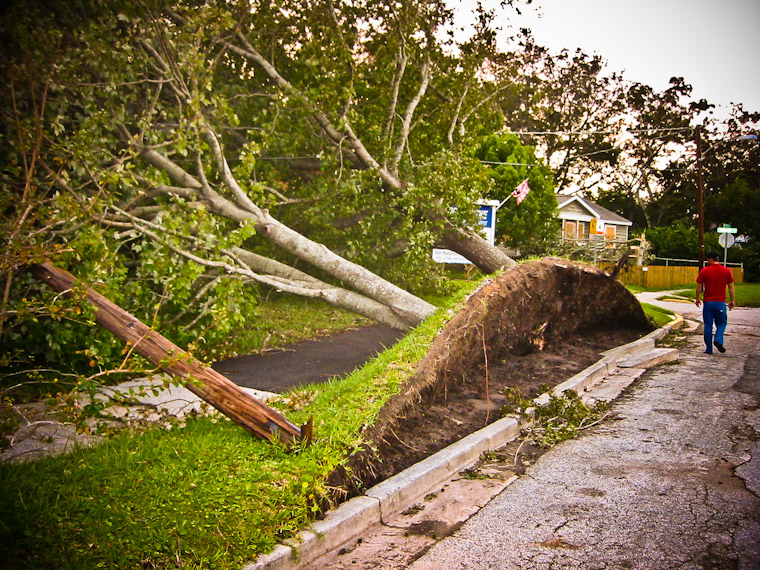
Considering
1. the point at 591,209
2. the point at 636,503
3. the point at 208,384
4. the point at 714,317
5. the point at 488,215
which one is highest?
the point at 591,209

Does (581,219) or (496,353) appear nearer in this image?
(496,353)

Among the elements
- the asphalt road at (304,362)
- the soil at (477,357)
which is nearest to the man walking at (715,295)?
the soil at (477,357)

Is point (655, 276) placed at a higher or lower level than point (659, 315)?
higher

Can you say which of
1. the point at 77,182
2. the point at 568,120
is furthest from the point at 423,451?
the point at 568,120

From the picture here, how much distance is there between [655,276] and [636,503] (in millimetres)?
26528

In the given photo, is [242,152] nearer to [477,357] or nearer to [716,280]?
[477,357]

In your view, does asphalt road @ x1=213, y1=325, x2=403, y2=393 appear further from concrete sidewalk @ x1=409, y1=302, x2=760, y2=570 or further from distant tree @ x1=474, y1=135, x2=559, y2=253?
distant tree @ x1=474, y1=135, x2=559, y2=253

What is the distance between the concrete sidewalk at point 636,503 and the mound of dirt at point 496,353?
838 mm

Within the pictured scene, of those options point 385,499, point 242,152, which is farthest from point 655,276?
point 385,499

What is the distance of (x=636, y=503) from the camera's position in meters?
3.87

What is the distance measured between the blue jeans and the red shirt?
106 millimetres

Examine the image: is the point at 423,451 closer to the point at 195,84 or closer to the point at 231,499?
the point at 231,499

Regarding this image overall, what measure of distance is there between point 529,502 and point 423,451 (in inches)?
39.1

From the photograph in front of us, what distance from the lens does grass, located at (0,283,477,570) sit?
111 inches
